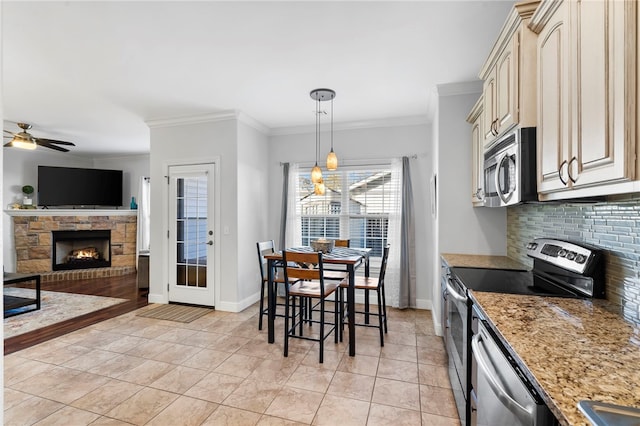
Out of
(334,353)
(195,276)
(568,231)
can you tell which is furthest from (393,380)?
(195,276)

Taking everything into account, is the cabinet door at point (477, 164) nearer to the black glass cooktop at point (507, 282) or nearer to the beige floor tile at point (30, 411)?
the black glass cooktop at point (507, 282)

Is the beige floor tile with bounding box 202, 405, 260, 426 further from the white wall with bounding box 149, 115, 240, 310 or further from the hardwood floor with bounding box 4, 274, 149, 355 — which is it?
the hardwood floor with bounding box 4, 274, 149, 355

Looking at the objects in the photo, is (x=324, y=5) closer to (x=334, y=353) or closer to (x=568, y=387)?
(x=568, y=387)

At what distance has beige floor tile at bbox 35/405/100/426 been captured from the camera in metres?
1.97

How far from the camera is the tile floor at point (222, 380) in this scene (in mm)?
2043

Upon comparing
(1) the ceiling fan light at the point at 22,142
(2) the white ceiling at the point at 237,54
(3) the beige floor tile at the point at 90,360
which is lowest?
(3) the beige floor tile at the point at 90,360

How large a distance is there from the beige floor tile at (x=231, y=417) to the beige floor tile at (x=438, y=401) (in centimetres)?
114

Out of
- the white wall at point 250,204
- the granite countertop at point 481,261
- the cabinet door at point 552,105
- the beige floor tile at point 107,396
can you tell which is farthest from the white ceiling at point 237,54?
the beige floor tile at point 107,396

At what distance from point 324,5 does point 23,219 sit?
7.07 m

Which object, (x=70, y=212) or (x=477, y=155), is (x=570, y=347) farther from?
(x=70, y=212)

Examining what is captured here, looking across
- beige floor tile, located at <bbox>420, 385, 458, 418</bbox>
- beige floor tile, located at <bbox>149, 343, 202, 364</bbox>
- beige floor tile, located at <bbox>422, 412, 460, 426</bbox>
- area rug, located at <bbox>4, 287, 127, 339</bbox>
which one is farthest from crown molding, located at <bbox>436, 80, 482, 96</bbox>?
area rug, located at <bbox>4, 287, 127, 339</bbox>

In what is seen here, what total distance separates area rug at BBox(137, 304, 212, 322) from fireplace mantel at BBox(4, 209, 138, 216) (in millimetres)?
3427

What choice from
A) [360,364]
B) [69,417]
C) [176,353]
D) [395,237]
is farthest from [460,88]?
[69,417]

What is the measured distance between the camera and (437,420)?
6.54 feet
